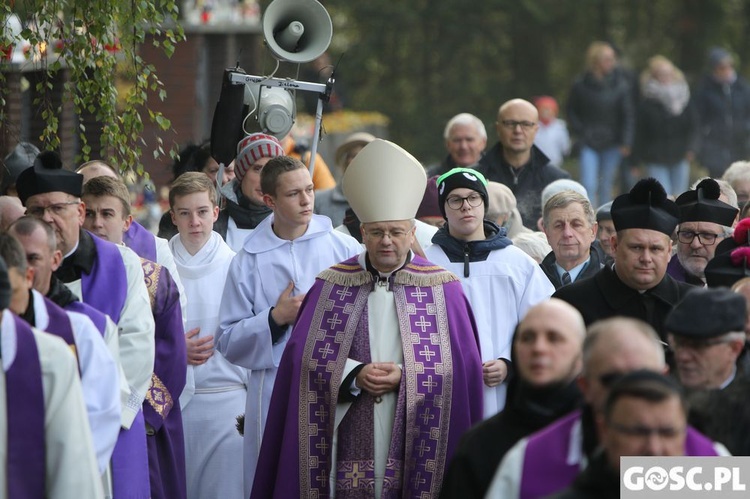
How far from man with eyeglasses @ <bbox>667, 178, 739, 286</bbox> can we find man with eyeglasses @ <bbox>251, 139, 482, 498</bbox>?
179 centimetres

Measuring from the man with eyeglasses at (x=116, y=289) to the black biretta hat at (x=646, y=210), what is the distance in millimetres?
2242

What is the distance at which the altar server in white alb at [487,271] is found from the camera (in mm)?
8039

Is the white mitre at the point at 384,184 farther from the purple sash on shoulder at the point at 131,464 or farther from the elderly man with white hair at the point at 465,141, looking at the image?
the elderly man with white hair at the point at 465,141

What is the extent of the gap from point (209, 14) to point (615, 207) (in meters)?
12.7

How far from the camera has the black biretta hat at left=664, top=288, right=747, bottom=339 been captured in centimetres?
601

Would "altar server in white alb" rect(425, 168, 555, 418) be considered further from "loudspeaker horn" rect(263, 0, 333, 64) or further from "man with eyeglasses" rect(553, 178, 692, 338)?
"loudspeaker horn" rect(263, 0, 333, 64)

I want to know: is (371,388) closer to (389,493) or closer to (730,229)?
(389,493)

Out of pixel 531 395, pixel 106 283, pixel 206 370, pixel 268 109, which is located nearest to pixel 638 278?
pixel 531 395

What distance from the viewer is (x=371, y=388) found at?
7285mm

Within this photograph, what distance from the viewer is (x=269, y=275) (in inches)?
330


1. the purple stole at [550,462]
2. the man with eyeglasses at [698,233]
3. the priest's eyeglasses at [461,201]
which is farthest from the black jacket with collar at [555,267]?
the purple stole at [550,462]

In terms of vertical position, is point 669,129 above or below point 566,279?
above

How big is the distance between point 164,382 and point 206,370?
3.78ft

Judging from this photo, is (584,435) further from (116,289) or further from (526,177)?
(526,177)
